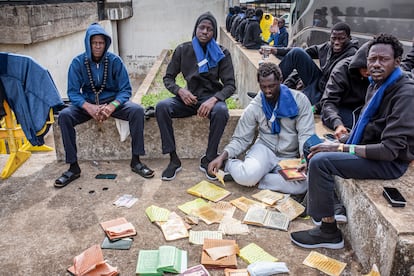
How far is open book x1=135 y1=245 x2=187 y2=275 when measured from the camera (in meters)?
2.59

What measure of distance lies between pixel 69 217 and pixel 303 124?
7.43ft

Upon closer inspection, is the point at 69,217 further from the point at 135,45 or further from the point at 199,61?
the point at 135,45

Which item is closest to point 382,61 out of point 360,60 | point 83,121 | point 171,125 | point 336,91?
point 360,60

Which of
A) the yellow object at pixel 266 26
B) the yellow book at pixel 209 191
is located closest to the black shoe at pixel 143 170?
the yellow book at pixel 209 191

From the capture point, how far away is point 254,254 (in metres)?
2.80

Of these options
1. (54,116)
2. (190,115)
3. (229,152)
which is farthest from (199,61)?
(54,116)

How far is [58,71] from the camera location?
992 centimetres

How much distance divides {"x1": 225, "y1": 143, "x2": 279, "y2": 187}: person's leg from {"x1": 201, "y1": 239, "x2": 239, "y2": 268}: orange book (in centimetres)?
92

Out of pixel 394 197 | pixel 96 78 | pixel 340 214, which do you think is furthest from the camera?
pixel 96 78

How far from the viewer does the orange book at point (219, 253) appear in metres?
2.66

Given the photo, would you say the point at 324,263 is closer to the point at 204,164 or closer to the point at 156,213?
the point at 156,213

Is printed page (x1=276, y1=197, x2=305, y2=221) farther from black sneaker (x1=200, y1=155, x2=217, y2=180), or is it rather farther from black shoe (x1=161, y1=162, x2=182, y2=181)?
black shoe (x1=161, y1=162, x2=182, y2=181)

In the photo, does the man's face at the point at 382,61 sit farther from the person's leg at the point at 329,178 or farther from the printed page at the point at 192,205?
the printed page at the point at 192,205

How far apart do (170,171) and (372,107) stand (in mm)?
2098
